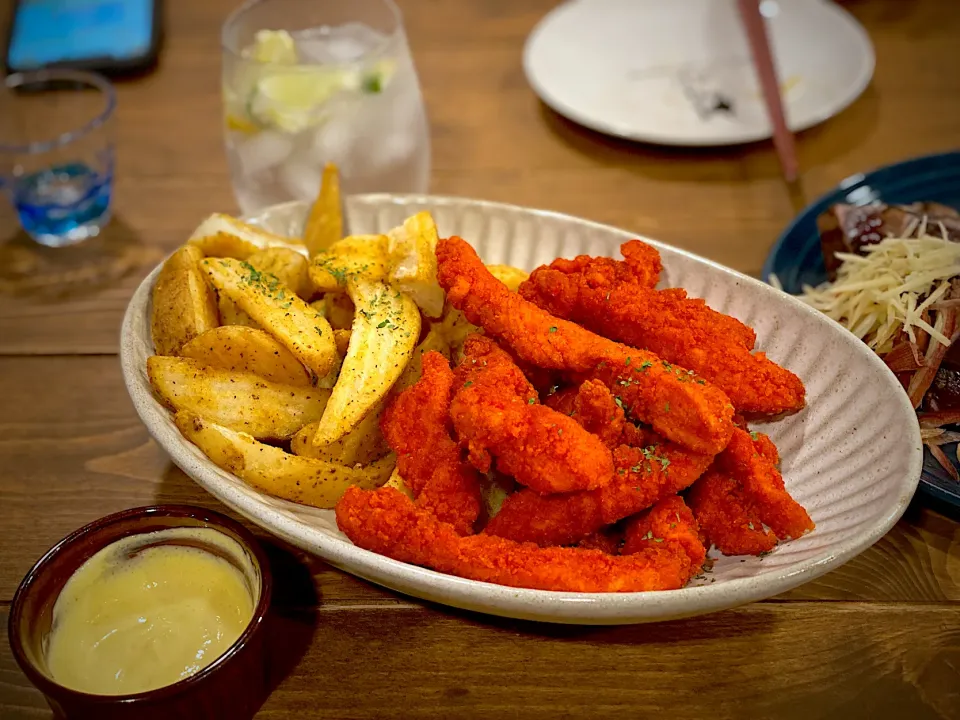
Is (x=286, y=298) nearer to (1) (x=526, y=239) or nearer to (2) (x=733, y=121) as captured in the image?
(1) (x=526, y=239)

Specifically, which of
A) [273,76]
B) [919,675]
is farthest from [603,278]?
[273,76]

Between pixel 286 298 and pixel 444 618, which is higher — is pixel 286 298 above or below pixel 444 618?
above

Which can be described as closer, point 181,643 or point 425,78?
point 181,643

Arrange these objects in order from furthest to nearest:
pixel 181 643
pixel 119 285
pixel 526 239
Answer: pixel 119 285 < pixel 526 239 < pixel 181 643

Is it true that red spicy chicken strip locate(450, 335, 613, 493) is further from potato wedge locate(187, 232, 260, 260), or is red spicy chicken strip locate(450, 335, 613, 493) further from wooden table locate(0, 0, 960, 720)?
potato wedge locate(187, 232, 260, 260)

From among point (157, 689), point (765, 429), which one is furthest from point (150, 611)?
point (765, 429)

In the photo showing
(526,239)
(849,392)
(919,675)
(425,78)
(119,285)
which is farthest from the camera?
Answer: (425,78)
